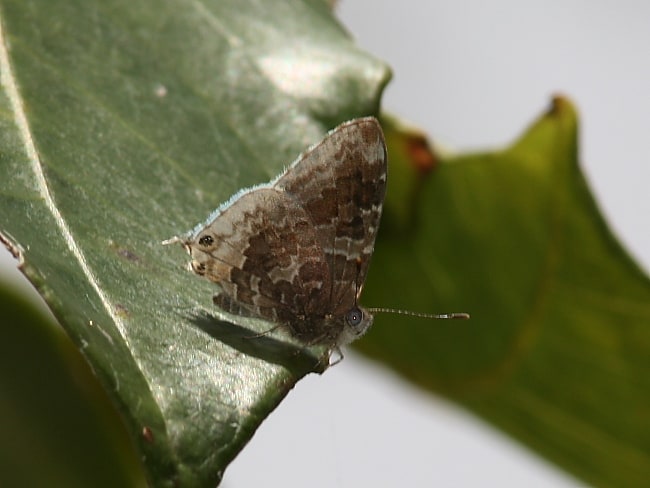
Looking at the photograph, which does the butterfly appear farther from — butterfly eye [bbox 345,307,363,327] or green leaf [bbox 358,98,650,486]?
green leaf [bbox 358,98,650,486]

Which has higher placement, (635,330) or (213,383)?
(213,383)

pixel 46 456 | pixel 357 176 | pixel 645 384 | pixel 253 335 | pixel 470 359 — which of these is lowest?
pixel 46 456

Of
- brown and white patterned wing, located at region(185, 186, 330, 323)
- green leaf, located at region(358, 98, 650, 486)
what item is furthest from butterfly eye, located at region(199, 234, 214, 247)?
green leaf, located at region(358, 98, 650, 486)

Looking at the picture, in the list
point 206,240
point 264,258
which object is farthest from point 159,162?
point 264,258

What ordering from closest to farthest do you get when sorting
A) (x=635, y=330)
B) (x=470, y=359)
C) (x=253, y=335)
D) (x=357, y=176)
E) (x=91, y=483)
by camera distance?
(x=253, y=335)
(x=357, y=176)
(x=91, y=483)
(x=635, y=330)
(x=470, y=359)

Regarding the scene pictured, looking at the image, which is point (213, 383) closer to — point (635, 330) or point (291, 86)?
point (291, 86)

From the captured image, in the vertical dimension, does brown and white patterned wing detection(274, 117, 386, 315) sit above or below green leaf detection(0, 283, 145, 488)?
above

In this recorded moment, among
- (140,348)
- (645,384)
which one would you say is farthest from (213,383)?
(645,384)
